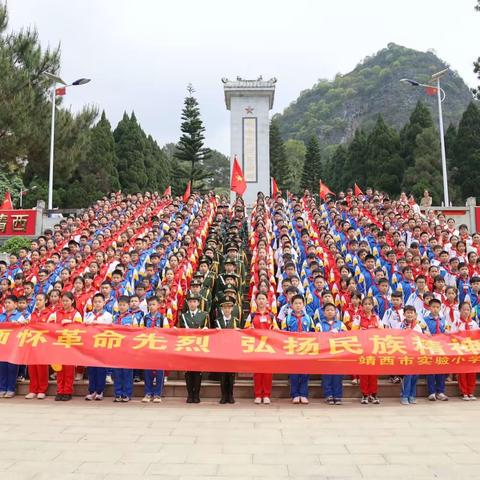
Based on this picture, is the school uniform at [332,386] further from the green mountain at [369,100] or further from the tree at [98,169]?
the green mountain at [369,100]

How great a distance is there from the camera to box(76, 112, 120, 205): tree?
3100 cm

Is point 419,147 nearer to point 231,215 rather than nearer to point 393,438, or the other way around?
point 231,215

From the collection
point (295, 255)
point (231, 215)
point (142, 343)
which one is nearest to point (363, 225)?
point (295, 255)

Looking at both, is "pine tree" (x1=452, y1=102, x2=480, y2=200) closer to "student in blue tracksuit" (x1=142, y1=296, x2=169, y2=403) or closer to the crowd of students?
the crowd of students

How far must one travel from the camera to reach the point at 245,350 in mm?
6367

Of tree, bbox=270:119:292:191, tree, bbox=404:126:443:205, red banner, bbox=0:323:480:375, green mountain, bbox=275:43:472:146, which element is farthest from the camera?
green mountain, bbox=275:43:472:146

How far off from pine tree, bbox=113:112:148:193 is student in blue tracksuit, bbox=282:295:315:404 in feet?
95.0

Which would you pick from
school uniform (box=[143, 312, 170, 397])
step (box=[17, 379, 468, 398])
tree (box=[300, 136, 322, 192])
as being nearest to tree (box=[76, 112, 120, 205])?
tree (box=[300, 136, 322, 192])

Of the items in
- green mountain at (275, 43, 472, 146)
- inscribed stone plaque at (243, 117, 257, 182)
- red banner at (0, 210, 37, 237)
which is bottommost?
red banner at (0, 210, 37, 237)

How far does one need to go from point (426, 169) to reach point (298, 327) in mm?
28977

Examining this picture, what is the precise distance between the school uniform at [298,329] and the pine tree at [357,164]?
1311 inches

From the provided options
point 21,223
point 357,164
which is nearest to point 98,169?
point 21,223

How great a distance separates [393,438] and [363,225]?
331 inches

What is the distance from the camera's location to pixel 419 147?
112 feet
